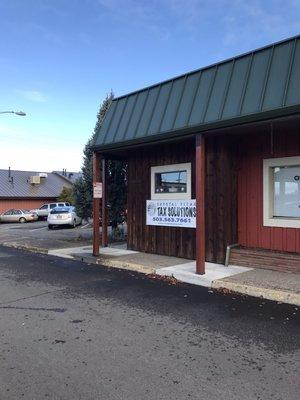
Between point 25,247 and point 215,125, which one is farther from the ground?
point 215,125

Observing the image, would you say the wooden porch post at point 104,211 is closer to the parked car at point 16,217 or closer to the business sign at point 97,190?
the business sign at point 97,190

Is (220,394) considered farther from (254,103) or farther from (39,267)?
(39,267)

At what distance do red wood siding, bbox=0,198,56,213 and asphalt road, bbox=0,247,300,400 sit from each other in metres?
39.1

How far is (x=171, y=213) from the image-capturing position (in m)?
11.8

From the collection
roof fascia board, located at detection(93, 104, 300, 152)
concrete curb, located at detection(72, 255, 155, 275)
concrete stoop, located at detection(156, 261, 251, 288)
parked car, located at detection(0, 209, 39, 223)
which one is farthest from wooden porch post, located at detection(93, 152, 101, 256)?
parked car, located at detection(0, 209, 39, 223)

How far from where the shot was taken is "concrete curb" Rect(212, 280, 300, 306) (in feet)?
23.1

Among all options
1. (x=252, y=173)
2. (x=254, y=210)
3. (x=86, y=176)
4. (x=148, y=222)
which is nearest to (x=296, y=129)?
(x=252, y=173)

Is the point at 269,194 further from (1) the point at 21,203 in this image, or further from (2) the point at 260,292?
(1) the point at 21,203

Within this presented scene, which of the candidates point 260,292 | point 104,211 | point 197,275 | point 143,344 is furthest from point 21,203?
point 143,344

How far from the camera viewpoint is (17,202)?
46531 mm

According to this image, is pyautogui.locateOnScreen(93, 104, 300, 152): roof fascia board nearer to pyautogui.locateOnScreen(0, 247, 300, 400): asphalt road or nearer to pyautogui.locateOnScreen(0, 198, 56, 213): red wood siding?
pyautogui.locateOnScreen(0, 247, 300, 400): asphalt road

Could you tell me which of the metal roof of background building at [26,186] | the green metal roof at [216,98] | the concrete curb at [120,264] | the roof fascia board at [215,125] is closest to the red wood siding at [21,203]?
the metal roof of background building at [26,186]

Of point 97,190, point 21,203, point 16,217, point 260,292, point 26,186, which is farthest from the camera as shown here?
point 26,186

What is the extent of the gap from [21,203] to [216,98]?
4095cm
